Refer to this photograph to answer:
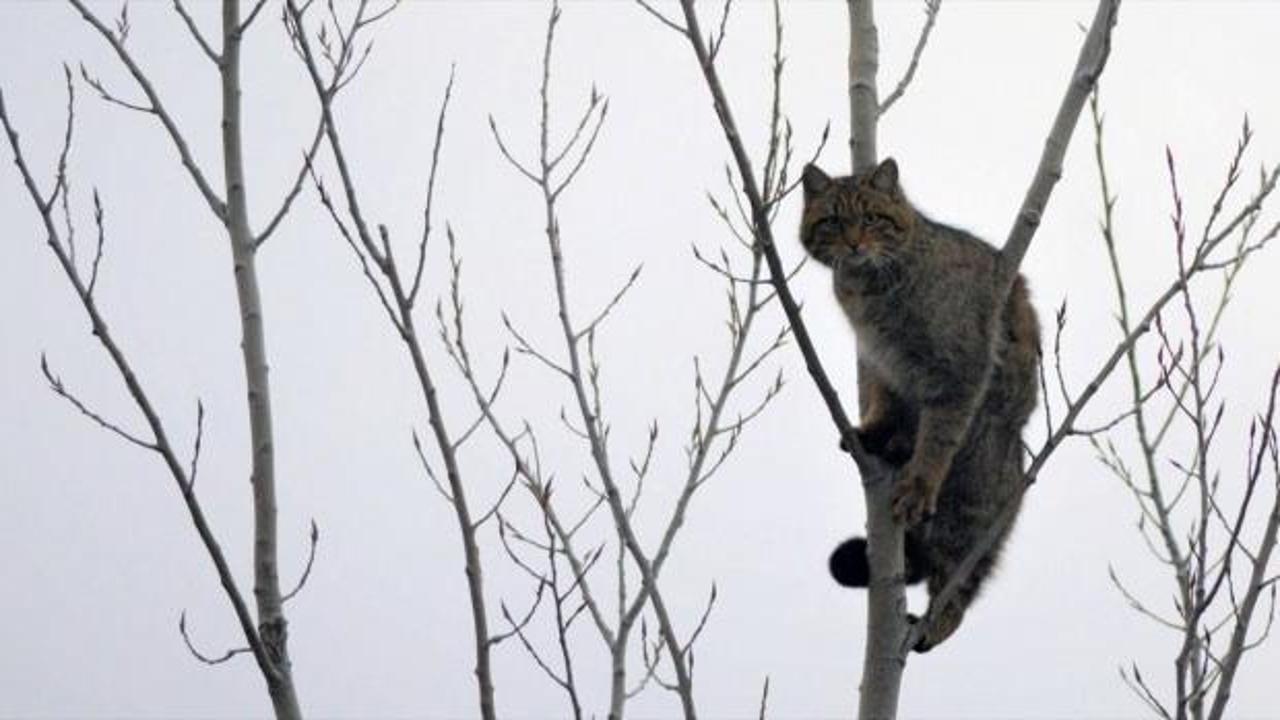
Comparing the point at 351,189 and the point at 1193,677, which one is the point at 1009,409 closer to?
the point at 1193,677

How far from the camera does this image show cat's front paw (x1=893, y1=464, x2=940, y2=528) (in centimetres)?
475

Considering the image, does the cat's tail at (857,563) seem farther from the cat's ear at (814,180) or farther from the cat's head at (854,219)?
the cat's ear at (814,180)

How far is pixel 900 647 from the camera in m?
4.00

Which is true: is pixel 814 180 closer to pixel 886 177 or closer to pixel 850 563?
pixel 886 177

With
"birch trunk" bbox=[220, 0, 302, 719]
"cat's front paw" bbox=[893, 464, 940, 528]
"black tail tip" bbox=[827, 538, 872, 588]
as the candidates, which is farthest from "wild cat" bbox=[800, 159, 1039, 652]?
"birch trunk" bbox=[220, 0, 302, 719]

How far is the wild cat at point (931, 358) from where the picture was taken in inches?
203

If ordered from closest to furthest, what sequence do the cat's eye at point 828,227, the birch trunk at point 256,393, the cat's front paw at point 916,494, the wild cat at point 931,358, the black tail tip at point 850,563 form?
the birch trunk at point 256,393, the cat's front paw at point 916,494, the wild cat at point 931,358, the black tail tip at point 850,563, the cat's eye at point 828,227

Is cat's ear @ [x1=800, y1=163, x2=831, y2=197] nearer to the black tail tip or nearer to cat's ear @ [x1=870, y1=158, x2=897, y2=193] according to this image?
cat's ear @ [x1=870, y1=158, x2=897, y2=193]

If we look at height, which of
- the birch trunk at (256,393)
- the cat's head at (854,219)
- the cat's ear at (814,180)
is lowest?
the birch trunk at (256,393)

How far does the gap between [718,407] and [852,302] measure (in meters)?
0.97

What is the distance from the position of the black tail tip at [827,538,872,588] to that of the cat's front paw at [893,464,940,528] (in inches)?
18.5

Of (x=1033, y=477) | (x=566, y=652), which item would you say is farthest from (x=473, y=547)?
(x=1033, y=477)

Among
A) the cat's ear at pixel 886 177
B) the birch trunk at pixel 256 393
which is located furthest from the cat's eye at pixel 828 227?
the birch trunk at pixel 256 393

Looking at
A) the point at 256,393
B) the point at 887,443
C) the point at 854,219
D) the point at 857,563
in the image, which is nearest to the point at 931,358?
the point at 887,443
